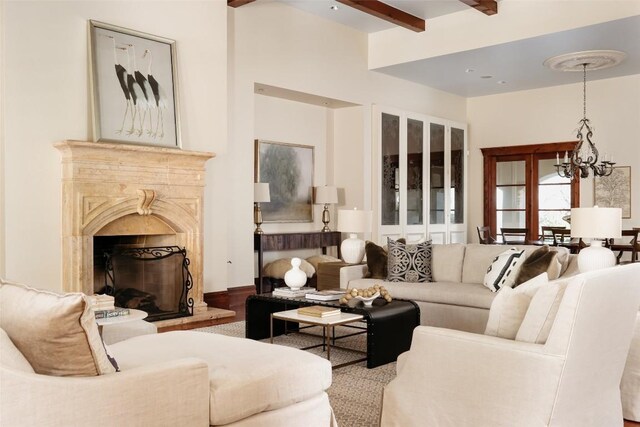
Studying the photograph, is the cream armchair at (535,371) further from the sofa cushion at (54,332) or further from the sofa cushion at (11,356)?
the sofa cushion at (11,356)

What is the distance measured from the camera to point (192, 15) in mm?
5996

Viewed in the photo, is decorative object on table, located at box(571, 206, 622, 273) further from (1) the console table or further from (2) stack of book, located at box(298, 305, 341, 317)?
(1) the console table

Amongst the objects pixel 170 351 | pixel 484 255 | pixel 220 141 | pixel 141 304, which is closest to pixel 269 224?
pixel 220 141

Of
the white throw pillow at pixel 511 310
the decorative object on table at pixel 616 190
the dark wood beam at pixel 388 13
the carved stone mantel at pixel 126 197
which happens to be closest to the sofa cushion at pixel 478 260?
the carved stone mantel at pixel 126 197

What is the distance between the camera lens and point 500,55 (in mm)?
7801

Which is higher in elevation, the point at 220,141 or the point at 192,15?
the point at 192,15

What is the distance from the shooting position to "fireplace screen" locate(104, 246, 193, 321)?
18.0ft

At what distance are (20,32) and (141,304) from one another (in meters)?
2.48

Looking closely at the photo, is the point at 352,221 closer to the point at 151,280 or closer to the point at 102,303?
the point at 151,280

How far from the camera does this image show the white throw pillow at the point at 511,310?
8.39ft

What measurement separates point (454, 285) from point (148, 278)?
108 inches

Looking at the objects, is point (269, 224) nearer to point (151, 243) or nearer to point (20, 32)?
point (151, 243)

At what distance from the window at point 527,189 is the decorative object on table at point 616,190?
1.10 ft

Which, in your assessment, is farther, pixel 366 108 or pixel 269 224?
pixel 366 108
